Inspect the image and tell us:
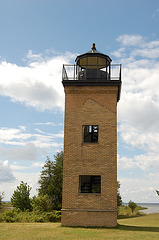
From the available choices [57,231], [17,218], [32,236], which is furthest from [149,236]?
[17,218]

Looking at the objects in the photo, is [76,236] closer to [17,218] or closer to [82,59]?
[17,218]

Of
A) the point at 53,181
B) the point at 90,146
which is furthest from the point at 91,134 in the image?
the point at 53,181

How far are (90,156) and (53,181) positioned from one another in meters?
20.3

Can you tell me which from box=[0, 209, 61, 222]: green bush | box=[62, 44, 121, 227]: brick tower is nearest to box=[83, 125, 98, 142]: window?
box=[62, 44, 121, 227]: brick tower

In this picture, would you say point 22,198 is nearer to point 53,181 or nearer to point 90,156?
point 53,181

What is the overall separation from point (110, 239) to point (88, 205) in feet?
14.6

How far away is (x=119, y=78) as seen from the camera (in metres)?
19.4

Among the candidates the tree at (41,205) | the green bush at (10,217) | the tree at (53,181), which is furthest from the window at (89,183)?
the tree at (53,181)

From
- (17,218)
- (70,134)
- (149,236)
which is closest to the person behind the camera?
(149,236)

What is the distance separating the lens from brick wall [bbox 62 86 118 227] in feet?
57.5

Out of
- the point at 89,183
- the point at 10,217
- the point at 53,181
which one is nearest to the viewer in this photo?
the point at 89,183

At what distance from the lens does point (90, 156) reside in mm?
18344

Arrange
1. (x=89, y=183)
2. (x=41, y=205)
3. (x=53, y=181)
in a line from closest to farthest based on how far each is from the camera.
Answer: (x=89, y=183) < (x=41, y=205) < (x=53, y=181)

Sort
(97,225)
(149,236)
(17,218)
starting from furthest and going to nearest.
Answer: (17,218) → (97,225) → (149,236)
